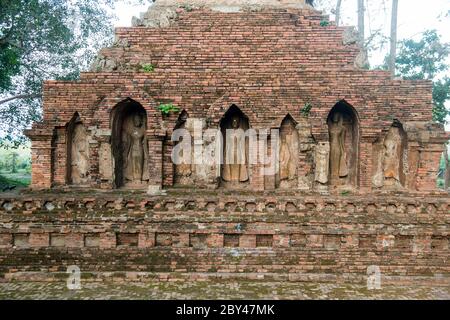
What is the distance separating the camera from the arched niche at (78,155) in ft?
31.8

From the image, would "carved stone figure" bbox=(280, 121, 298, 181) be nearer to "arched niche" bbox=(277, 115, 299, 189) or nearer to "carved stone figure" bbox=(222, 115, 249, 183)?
"arched niche" bbox=(277, 115, 299, 189)

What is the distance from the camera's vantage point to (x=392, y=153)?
31.7ft

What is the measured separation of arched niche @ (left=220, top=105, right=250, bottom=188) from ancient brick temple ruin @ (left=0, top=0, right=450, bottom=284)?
3cm

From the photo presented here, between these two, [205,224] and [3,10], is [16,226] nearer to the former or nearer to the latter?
[205,224]

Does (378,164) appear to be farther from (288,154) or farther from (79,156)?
(79,156)

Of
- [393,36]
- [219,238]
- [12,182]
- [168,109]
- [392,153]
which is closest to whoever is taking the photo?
[219,238]

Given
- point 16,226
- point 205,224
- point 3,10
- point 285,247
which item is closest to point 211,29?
point 205,224

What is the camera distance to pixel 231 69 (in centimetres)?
966

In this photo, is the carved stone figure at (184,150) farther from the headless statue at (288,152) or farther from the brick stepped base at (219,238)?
the headless statue at (288,152)

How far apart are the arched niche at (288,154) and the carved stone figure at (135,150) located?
3.25m

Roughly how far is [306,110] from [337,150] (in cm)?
132

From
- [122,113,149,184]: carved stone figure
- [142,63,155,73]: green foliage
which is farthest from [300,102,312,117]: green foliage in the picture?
[122,113,149,184]: carved stone figure

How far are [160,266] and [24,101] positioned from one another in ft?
51.4

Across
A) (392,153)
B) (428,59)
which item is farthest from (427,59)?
(392,153)
